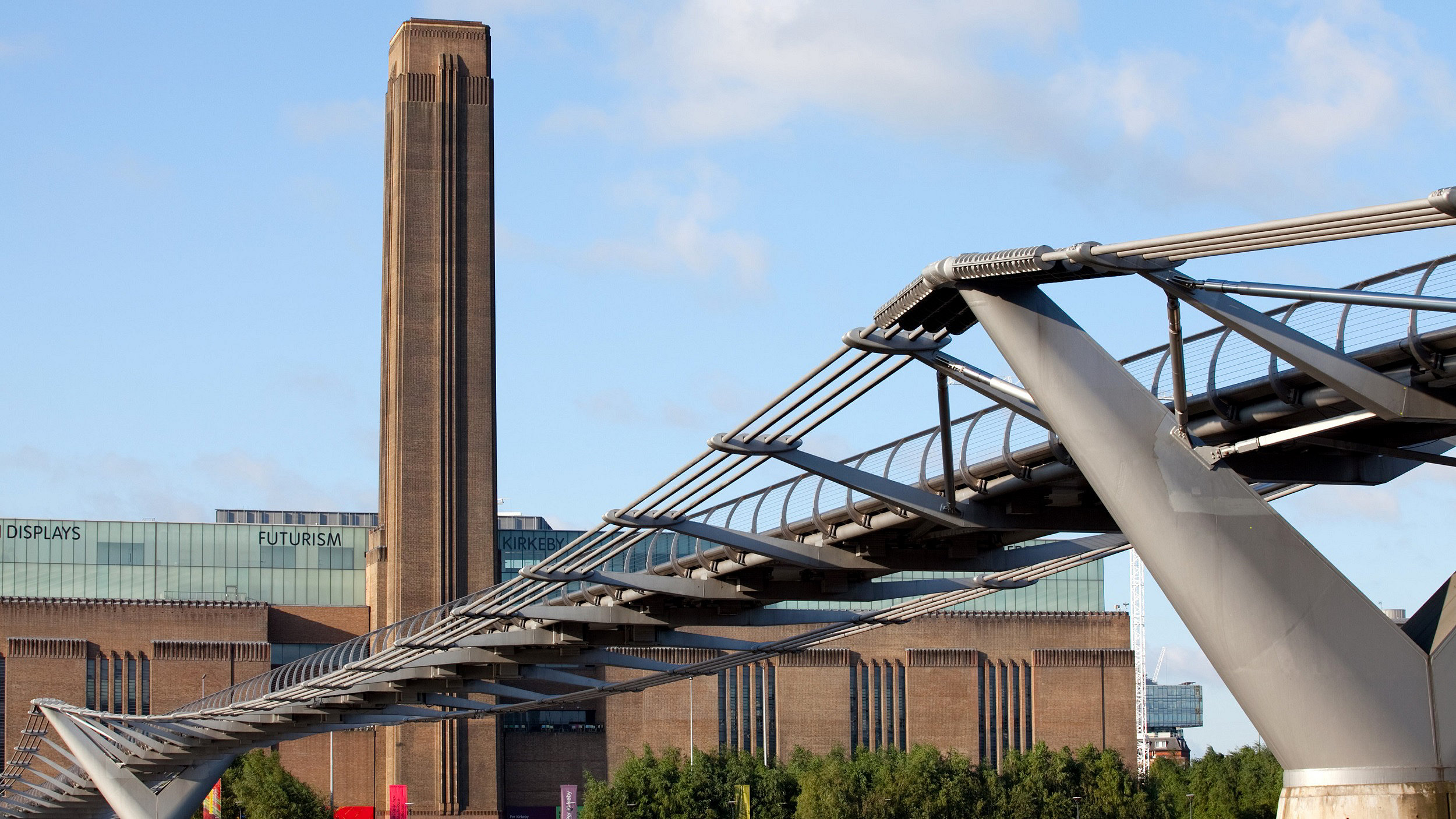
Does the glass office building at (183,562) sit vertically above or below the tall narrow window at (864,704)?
above

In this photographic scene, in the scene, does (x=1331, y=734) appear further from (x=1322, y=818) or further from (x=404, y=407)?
(x=404, y=407)

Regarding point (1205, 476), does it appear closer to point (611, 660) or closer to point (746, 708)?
point (611, 660)

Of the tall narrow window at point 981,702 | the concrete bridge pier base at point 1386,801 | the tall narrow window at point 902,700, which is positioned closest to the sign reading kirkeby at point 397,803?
the tall narrow window at point 902,700

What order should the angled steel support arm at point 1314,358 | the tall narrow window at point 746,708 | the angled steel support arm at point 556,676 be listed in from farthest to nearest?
the tall narrow window at point 746,708 < the angled steel support arm at point 556,676 < the angled steel support arm at point 1314,358

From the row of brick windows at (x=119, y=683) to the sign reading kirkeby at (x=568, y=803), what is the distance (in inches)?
826

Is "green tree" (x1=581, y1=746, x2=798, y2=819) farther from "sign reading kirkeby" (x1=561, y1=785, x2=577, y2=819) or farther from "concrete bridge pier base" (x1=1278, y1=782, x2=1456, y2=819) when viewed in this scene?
"concrete bridge pier base" (x1=1278, y1=782, x2=1456, y2=819)

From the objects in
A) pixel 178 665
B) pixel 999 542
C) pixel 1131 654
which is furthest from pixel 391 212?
pixel 999 542

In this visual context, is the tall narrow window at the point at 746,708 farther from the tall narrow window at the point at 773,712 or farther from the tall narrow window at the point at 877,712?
the tall narrow window at the point at 877,712

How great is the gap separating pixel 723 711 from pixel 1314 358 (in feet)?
260

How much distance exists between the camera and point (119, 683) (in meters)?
91.3

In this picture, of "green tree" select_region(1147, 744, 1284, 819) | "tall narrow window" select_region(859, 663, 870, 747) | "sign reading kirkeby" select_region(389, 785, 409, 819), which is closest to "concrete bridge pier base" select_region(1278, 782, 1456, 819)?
"green tree" select_region(1147, 744, 1284, 819)

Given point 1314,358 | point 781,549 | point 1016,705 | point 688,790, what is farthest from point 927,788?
point 1314,358

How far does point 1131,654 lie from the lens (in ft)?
344

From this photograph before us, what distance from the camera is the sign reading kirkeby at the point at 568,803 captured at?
82.8 m
